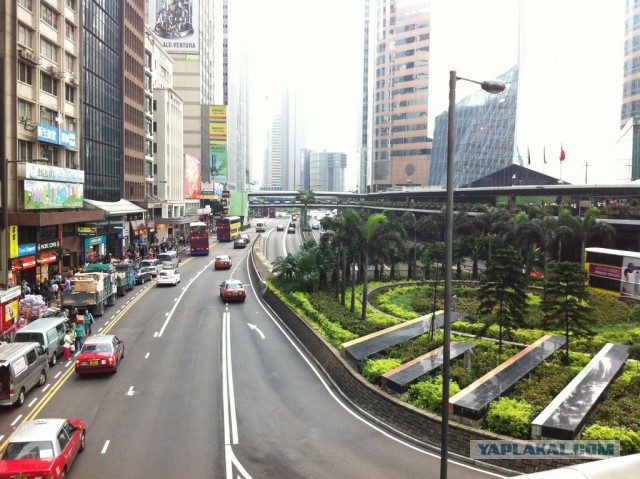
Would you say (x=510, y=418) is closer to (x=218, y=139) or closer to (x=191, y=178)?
(x=191, y=178)

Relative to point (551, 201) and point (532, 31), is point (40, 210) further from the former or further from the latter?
point (532, 31)

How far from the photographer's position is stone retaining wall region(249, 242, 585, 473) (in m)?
13.5

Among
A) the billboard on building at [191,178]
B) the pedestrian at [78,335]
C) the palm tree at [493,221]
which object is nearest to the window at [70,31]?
the pedestrian at [78,335]


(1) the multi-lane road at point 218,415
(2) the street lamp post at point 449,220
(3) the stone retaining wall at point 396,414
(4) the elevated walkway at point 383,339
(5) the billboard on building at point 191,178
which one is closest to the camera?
(2) the street lamp post at point 449,220

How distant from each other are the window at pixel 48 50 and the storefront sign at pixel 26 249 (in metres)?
14.4

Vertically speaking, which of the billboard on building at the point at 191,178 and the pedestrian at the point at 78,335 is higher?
the billboard on building at the point at 191,178

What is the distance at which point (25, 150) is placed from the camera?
39.8 meters

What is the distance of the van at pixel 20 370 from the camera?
57.6 ft

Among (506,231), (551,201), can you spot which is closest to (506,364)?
(506,231)

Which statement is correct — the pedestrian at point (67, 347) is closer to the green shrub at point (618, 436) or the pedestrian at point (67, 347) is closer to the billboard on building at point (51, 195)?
the billboard on building at point (51, 195)

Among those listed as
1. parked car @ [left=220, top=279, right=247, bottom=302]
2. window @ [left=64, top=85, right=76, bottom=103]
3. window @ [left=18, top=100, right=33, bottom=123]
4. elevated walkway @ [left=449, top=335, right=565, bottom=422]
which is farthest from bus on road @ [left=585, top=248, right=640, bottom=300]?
window @ [left=64, top=85, right=76, bottom=103]

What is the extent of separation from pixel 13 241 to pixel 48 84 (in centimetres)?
1388

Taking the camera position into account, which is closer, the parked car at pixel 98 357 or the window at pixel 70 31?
the parked car at pixel 98 357

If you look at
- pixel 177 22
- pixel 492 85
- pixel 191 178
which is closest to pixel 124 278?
pixel 492 85
